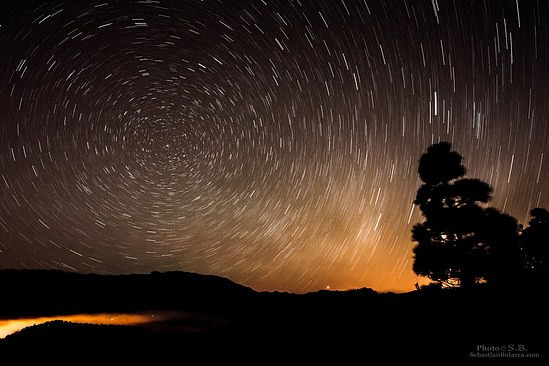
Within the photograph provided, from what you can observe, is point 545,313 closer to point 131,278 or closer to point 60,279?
point 131,278

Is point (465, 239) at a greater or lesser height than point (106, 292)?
greater

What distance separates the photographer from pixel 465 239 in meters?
14.5

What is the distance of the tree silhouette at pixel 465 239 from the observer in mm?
14250

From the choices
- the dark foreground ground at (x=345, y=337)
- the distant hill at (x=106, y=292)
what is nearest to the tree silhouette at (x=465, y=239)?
the dark foreground ground at (x=345, y=337)

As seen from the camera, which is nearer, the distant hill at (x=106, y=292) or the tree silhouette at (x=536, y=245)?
the tree silhouette at (x=536, y=245)

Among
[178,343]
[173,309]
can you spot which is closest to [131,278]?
[173,309]

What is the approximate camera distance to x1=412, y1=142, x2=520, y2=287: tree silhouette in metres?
14.2

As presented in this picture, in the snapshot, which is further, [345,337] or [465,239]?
[465,239]

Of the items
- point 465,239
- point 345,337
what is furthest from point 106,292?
point 465,239

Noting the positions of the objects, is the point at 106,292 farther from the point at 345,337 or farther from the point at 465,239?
the point at 465,239

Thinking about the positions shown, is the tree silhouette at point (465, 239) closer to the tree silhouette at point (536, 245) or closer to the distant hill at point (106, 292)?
the tree silhouette at point (536, 245)

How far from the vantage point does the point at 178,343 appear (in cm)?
988

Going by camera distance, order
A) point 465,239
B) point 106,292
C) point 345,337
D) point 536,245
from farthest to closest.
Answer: point 106,292, point 536,245, point 465,239, point 345,337

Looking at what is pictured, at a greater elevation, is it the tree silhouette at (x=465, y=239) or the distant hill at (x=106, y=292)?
the tree silhouette at (x=465, y=239)
